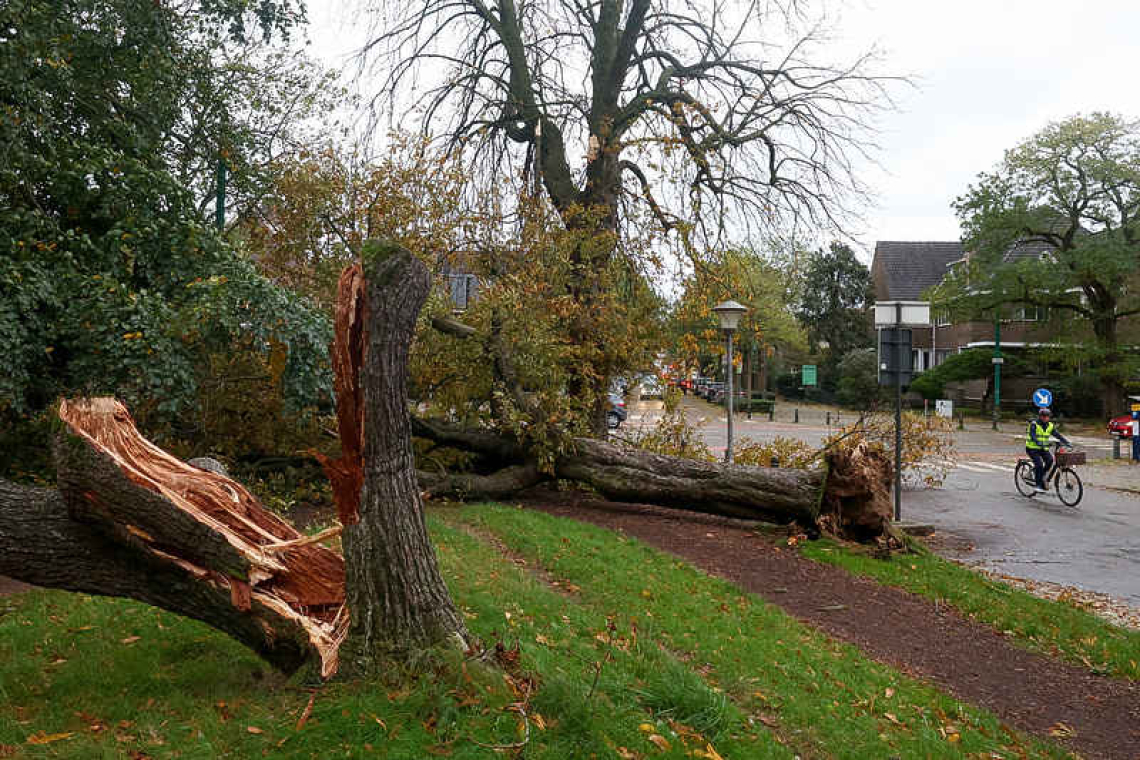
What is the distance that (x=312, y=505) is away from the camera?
11141mm

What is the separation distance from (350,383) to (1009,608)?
713 cm

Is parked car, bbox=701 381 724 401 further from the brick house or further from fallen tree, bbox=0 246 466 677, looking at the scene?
fallen tree, bbox=0 246 466 677

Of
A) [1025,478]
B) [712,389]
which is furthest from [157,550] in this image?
[712,389]

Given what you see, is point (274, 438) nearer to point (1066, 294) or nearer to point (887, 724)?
point (887, 724)

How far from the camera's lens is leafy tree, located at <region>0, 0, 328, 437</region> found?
800 cm

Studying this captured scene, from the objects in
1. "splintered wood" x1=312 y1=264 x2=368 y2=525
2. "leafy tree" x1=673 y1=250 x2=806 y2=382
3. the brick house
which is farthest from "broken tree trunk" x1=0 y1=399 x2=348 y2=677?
the brick house

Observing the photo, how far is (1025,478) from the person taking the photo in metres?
16.6

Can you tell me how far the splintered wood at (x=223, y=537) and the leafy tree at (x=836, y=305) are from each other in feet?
170

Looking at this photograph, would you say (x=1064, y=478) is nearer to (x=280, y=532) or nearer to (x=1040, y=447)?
(x=1040, y=447)

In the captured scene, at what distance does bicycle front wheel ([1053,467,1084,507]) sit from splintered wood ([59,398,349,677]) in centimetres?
1478

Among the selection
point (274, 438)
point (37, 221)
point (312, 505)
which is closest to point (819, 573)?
point (312, 505)

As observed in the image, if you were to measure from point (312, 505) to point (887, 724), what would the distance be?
26.0ft

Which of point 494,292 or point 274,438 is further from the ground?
point 494,292

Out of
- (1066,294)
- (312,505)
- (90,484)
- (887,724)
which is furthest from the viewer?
(1066,294)
